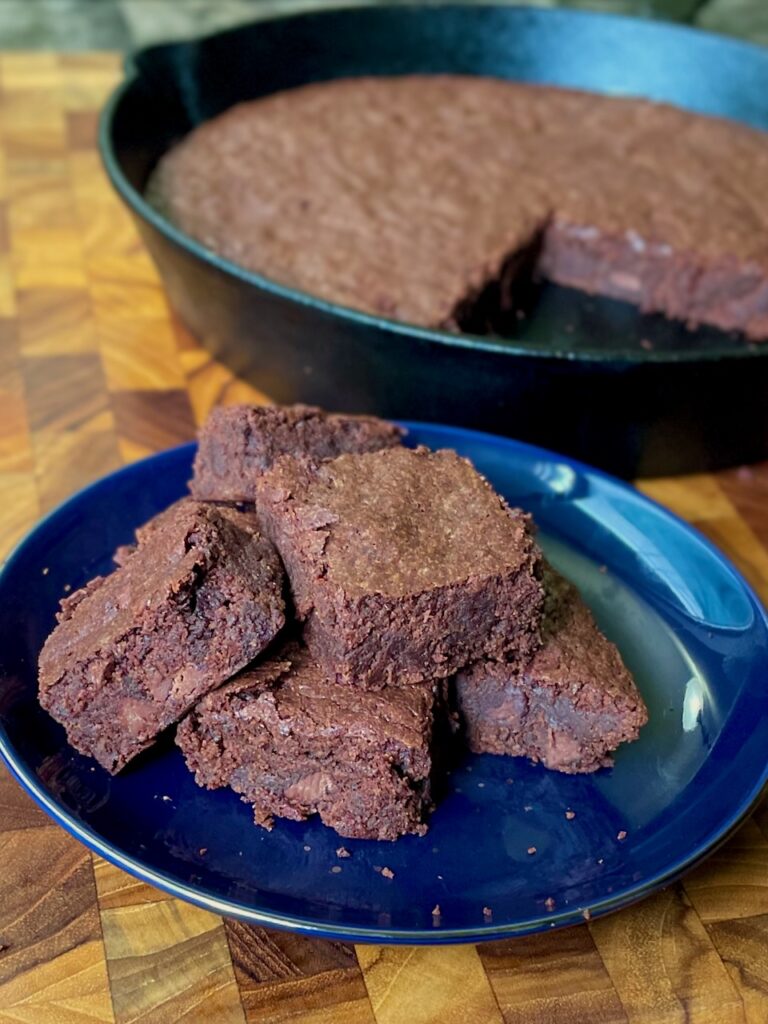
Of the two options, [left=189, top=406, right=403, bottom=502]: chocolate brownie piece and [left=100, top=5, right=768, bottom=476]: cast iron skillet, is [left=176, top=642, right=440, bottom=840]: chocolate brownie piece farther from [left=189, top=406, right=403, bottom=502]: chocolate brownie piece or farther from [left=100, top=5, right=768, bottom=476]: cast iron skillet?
[left=100, top=5, right=768, bottom=476]: cast iron skillet

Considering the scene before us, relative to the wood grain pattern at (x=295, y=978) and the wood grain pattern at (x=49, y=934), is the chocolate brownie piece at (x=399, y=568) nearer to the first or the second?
the wood grain pattern at (x=295, y=978)

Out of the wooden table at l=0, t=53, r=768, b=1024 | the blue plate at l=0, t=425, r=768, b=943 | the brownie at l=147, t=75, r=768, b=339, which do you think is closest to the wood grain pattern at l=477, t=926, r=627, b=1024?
the wooden table at l=0, t=53, r=768, b=1024

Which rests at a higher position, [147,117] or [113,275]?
[147,117]

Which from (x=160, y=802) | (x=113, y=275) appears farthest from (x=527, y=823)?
(x=113, y=275)

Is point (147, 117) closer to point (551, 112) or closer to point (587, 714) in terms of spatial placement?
point (551, 112)

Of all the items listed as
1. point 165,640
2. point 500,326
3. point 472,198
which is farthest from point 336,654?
point 472,198

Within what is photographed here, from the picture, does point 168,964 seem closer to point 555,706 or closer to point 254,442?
point 555,706

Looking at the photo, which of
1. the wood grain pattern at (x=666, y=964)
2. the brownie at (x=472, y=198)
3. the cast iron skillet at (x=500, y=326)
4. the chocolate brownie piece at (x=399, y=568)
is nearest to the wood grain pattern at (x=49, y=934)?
the chocolate brownie piece at (x=399, y=568)
